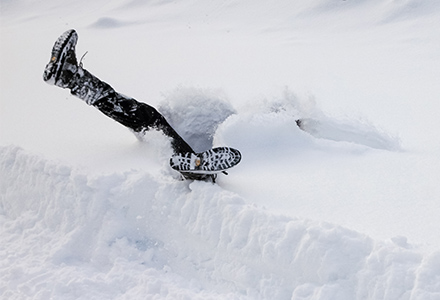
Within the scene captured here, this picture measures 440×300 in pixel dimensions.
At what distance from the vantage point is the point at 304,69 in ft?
20.9

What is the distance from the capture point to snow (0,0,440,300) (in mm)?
2043

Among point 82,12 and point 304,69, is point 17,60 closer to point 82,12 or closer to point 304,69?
point 304,69

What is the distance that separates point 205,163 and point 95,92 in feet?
3.10

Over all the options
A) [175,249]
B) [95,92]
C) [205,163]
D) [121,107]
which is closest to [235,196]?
[205,163]

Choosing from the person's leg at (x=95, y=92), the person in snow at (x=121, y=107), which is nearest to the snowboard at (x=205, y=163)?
the person in snow at (x=121, y=107)

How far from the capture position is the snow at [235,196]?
2.04 m

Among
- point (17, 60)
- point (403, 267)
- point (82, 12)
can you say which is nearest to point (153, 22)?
point (82, 12)

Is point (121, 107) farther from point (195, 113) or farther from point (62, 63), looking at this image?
point (195, 113)

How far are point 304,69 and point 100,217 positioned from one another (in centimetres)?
443

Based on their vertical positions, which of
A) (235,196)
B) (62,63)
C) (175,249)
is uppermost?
(62,63)

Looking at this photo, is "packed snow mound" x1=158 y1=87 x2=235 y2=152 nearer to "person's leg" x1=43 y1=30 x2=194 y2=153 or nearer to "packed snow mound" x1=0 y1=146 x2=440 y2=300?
"person's leg" x1=43 y1=30 x2=194 y2=153

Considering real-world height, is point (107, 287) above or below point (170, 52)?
below

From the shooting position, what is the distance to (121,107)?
3023mm

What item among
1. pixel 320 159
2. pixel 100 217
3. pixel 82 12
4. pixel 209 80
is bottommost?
pixel 100 217
